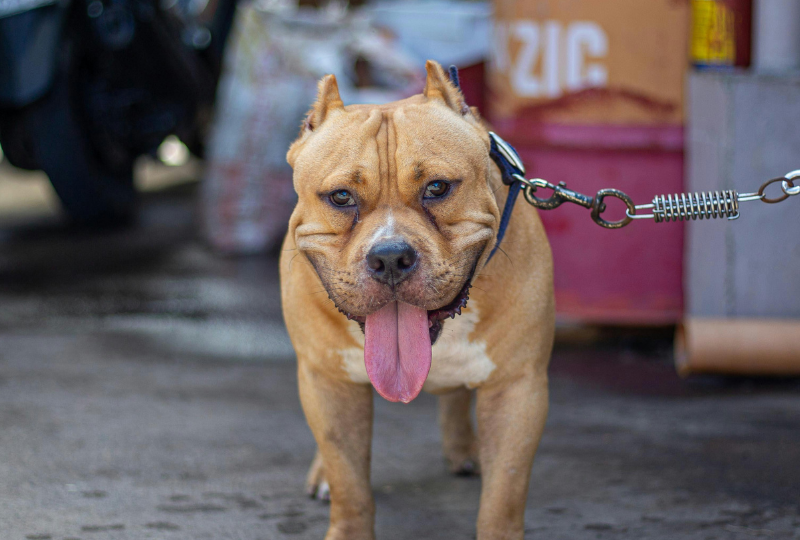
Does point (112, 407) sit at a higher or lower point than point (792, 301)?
lower

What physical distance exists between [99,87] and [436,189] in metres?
4.53

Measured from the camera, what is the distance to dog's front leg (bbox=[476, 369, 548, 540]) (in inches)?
82.8

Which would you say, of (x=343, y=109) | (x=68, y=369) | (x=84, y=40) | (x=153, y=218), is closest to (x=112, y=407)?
(x=68, y=369)

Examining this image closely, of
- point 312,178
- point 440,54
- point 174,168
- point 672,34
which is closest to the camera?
point 312,178

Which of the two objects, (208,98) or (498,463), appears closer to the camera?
(498,463)

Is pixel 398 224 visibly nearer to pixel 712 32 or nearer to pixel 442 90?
pixel 442 90

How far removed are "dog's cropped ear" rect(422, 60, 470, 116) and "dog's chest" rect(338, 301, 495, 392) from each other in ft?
1.56

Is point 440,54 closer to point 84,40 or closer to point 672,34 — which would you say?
point 672,34

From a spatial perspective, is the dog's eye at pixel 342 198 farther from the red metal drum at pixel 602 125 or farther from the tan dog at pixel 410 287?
the red metal drum at pixel 602 125

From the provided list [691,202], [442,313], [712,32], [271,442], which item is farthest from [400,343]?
[712,32]

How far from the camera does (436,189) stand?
1.91 metres

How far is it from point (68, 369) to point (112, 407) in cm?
56

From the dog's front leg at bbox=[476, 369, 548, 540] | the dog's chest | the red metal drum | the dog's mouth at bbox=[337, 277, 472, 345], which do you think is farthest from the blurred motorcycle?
the dog's front leg at bbox=[476, 369, 548, 540]

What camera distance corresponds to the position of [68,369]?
3805 mm
